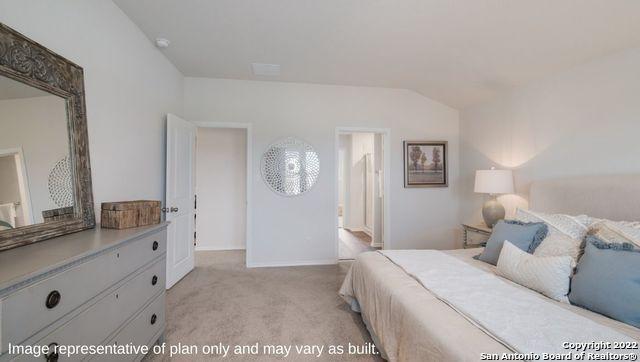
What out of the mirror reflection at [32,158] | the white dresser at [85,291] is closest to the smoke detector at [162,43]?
the mirror reflection at [32,158]

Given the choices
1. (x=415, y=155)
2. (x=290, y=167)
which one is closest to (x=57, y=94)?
(x=290, y=167)

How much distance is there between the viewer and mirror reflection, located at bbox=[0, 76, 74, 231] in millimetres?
1224

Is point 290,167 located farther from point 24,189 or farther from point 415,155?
point 24,189

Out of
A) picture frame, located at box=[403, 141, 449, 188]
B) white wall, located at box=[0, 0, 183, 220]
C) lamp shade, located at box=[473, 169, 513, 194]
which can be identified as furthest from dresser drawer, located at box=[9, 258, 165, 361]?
picture frame, located at box=[403, 141, 449, 188]

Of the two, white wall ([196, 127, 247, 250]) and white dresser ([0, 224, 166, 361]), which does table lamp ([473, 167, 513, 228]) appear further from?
white wall ([196, 127, 247, 250])

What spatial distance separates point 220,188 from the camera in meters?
4.62

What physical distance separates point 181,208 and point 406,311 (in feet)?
9.14

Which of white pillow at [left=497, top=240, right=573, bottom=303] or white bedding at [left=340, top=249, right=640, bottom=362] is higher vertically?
white pillow at [left=497, top=240, right=573, bottom=303]

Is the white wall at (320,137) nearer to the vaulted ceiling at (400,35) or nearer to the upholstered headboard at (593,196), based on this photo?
the vaulted ceiling at (400,35)

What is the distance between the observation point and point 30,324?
93 cm

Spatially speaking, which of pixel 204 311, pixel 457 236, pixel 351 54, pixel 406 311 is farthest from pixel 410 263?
pixel 457 236

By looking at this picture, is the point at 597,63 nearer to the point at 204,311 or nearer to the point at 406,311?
the point at 406,311

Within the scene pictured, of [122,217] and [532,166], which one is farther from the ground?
[532,166]

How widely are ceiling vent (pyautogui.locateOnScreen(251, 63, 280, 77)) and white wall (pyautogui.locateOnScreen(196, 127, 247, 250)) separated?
1.46 m
